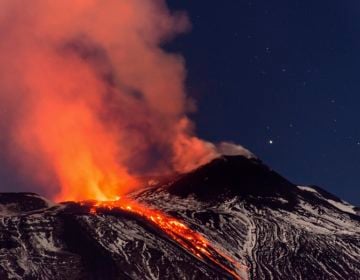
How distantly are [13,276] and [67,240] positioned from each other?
1258 centimetres

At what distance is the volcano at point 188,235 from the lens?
72375 millimetres

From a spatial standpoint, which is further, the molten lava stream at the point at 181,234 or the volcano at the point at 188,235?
the molten lava stream at the point at 181,234

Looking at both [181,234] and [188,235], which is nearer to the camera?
[181,234]

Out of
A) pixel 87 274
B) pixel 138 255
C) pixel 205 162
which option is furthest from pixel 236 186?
pixel 87 274

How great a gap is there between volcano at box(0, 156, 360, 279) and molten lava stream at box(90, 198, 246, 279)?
0.14 meters

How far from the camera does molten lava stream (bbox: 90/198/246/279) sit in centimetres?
7862

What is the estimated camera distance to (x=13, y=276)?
216 ft

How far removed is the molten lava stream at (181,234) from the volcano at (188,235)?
0.14 meters

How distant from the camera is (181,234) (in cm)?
8781

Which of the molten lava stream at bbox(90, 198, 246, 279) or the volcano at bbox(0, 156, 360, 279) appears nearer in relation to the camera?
the volcano at bbox(0, 156, 360, 279)

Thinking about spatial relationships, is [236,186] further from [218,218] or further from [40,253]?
[40,253]

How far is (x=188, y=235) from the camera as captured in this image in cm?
8794

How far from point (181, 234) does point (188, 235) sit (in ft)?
2.80

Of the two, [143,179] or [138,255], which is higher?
[143,179]
